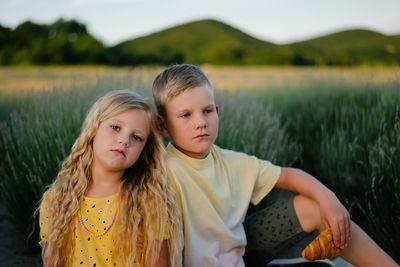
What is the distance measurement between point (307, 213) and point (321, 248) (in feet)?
0.90

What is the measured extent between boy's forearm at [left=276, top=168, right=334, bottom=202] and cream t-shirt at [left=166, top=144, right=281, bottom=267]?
171mm

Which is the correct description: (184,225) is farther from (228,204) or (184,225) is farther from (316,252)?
(316,252)

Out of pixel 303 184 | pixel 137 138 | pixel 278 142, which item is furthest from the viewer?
pixel 278 142

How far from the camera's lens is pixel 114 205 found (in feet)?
5.26

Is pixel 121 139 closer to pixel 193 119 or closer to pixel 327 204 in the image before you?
pixel 193 119

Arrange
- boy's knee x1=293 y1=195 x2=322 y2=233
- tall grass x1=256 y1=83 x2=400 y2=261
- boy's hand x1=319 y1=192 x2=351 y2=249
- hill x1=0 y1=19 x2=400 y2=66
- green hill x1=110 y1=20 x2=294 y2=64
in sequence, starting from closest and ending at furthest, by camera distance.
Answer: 1. boy's hand x1=319 y1=192 x2=351 y2=249
2. boy's knee x1=293 y1=195 x2=322 y2=233
3. tall grass x1=256 y1=83 x2=400 y2=261
4. hill x1=0 y1=19 x2=400 y2=66
5. green hill x1=110 y1=20 x2=294 y2=64

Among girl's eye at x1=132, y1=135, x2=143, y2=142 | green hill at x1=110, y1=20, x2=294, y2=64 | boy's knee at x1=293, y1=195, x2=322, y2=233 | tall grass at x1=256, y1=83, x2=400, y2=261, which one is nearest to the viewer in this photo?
girl's eye at x1=132, y1=135, x2=143, y2=142

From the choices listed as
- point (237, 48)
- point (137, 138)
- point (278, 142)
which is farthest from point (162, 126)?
point (237, 48)

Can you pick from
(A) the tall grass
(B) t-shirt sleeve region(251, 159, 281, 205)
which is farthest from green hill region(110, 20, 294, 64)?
(B) t-shirt sleeve region(251, 159, 281, 205)

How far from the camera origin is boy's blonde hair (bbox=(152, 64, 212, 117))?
67.5 inches

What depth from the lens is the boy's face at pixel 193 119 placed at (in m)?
1.69

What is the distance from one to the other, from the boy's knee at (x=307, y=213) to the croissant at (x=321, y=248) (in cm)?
17

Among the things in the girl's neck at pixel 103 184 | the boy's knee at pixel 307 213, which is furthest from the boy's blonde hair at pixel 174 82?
the boy's knee at pixel 307 213

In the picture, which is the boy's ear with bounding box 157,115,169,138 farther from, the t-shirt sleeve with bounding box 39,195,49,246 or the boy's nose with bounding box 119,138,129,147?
the t-shirt sleeve with bounding box 39,195,49,246
